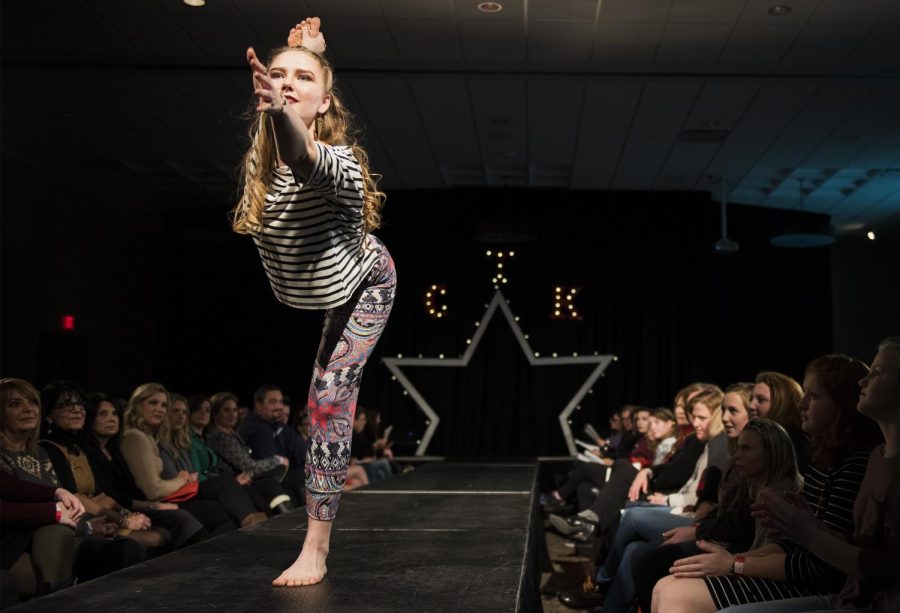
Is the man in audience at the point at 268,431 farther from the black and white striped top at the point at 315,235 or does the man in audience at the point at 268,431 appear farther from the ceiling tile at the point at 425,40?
the black and white striped top at the point at 315,235

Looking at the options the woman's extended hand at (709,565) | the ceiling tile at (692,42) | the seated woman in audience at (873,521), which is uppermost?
the ceiling tile at (692,42)

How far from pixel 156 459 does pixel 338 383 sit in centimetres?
257

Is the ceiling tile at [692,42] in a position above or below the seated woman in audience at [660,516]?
above

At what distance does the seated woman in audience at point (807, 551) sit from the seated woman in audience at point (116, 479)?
2292 mm

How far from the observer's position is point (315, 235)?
1.84m

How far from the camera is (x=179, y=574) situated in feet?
6.40

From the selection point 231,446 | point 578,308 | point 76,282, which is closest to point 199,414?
point 231,446

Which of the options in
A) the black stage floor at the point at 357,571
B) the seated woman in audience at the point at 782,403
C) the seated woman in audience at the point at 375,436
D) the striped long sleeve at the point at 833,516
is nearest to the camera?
the black stage floor at the point at 357,571

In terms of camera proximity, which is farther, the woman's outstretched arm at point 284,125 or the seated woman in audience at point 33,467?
the seated woman in audience at point 33,467

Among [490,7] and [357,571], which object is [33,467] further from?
[490,7]

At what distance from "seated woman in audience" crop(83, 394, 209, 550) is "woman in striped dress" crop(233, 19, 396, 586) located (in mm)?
2188

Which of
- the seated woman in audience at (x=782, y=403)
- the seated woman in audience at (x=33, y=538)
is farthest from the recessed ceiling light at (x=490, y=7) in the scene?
the seated woman in audience at (x=33, y=538)

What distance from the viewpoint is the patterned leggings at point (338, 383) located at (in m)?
1.97

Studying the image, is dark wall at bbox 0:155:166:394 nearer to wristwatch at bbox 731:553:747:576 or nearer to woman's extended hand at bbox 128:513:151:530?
woman's extended hand at bbox 128:513:151:530
